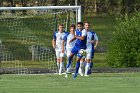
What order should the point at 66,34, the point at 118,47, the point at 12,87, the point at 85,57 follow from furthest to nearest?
the point at 118,47 < the point at 66,34 < the point at 85,57 < the point at 12,87

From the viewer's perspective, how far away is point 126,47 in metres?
29.8

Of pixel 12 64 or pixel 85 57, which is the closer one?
pixel 85 57

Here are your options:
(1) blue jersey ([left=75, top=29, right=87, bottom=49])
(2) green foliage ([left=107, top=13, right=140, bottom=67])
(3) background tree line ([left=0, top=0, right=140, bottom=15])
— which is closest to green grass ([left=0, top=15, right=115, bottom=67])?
(2) green foliage ([left=107, top=13, right=140, bottom=67])

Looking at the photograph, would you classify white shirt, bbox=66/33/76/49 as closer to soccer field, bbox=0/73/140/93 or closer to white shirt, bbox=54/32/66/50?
white shirt, bbox=54/32/66/50

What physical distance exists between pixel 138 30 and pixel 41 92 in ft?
50.6

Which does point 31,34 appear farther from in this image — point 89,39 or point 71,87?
point 71,87

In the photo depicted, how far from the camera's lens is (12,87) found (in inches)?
662

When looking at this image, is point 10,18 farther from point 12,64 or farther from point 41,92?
point 41,92

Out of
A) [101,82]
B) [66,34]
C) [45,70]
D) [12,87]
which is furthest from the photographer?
[45,70]

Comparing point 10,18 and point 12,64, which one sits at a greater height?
point 10,18

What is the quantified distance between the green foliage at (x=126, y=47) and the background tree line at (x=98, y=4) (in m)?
32.9

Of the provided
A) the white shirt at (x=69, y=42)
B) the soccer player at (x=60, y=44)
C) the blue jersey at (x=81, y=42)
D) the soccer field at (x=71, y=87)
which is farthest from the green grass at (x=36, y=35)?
the soccer field at (x=71, y=87)

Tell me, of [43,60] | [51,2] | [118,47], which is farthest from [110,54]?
[51,2]

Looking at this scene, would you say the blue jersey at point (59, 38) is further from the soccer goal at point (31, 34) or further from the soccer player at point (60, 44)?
the soccer goal at point (31, 34)
